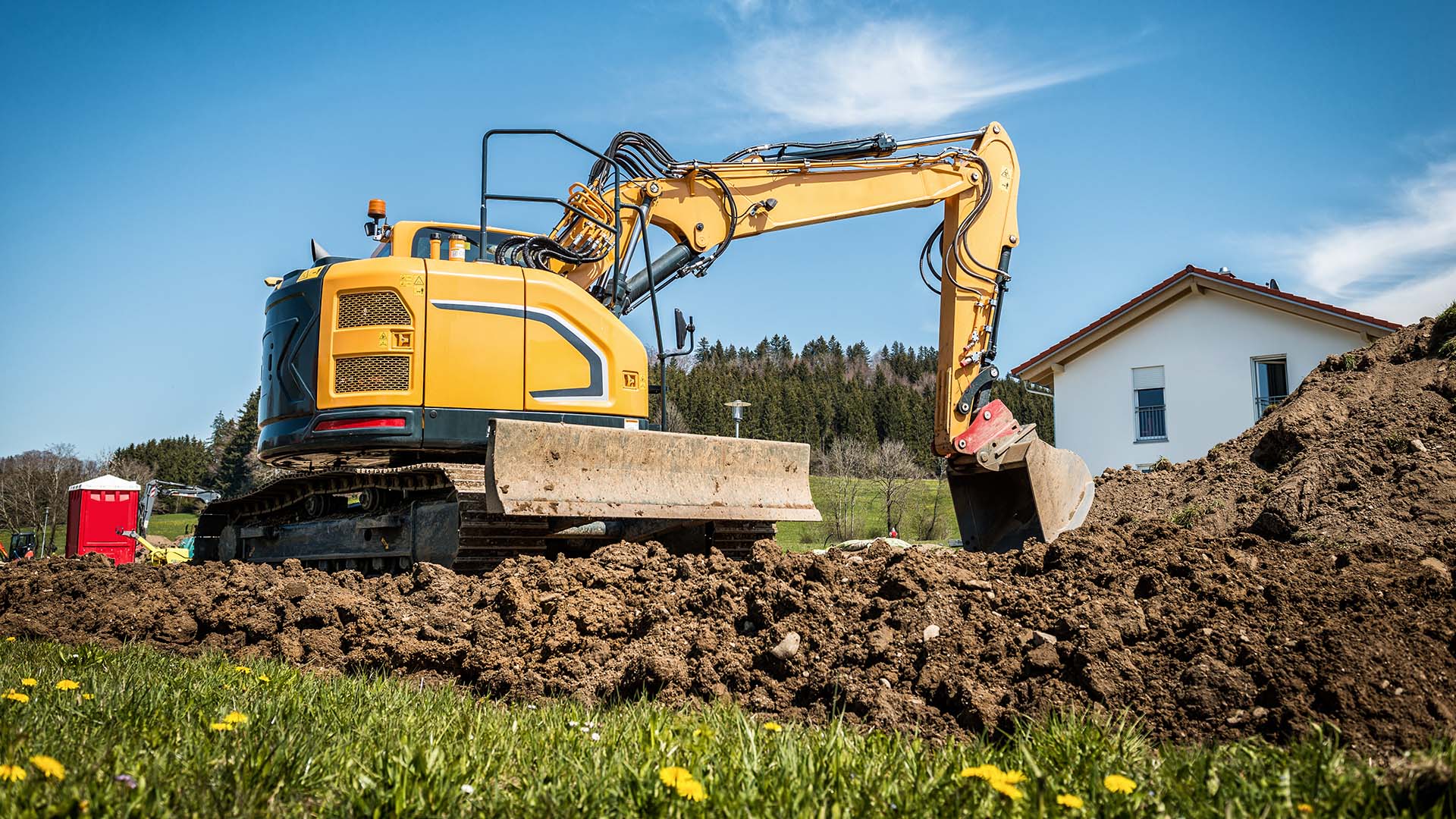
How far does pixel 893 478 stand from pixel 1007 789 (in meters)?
40.1

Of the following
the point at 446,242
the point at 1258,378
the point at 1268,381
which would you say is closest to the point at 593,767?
the point at 446,242

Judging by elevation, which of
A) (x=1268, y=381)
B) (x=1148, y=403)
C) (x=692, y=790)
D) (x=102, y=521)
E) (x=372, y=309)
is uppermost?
(x=1268, y=381)

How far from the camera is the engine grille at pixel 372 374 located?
6.94 meters

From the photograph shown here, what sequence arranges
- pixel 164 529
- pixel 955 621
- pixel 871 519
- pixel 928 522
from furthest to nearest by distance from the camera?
pixel 164 529 < pixel 871 519 < pixel 928 522 < pixel 955 621

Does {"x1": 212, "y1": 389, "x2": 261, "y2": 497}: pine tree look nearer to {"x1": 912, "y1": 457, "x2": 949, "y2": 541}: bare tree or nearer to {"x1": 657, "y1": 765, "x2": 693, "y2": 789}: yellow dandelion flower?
{"x1": 912, "y1": 457, "x2": 949, "y2": 541}: bare tree

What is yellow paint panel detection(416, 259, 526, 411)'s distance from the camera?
6.96m

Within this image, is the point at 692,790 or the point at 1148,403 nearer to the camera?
the point at 692,790

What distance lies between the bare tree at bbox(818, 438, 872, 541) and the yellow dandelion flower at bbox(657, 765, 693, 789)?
3552cm

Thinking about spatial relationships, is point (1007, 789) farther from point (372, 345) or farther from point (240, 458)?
point (240, 458)

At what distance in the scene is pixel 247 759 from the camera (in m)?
2.60

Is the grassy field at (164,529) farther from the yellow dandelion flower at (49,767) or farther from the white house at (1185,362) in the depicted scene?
the yellow dandelion flower at (49,767)

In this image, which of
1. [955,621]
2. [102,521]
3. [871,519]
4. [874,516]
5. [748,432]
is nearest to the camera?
[955,621]

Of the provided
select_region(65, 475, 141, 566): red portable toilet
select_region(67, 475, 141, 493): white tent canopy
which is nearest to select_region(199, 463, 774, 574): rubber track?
select_region(65, 475, 141, 566): red portable toilet

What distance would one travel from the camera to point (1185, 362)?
22875 mm
